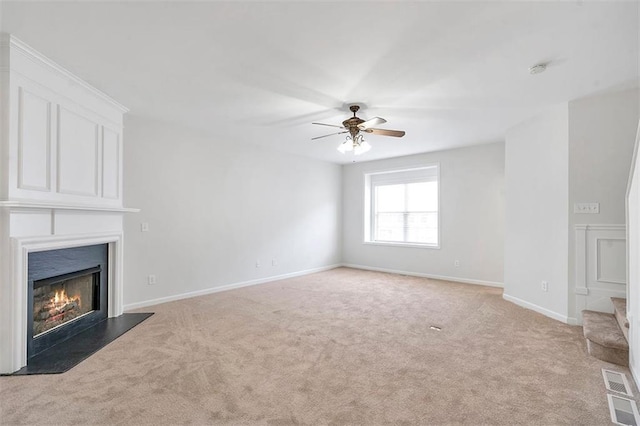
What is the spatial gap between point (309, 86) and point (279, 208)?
11.1 ft

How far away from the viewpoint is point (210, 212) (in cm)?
512

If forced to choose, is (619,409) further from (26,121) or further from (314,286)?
(26,121)

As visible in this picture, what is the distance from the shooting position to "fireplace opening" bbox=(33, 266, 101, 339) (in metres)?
2.93

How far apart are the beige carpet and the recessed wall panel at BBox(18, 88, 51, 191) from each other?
1617mm

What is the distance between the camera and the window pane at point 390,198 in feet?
23.5

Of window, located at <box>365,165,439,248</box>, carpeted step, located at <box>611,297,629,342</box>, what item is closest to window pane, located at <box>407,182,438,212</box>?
window, located at <box>365,165,439,248</box>

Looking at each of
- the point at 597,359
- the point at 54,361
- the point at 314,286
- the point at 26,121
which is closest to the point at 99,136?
the point at 26,121

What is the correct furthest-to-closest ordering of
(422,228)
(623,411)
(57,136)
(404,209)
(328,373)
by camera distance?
(404,209), (422,228), (57,136), (328,373), (623,411)

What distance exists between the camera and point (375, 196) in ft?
24.8

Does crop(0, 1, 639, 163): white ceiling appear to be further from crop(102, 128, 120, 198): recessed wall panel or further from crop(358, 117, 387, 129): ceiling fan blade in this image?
crop(102, 128, 120, 198): recessed wall panel

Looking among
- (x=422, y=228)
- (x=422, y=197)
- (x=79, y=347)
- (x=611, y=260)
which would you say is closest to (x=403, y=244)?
(x=422, y=228)

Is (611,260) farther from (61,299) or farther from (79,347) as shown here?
(61,299)

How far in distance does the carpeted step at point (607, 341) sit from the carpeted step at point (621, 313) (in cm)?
5

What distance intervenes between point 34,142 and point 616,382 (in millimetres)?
5101
